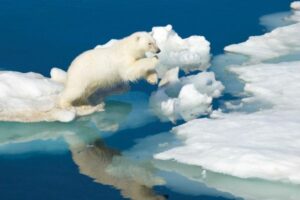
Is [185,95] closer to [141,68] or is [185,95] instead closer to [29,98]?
[141,68]

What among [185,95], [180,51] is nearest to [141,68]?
[185,95]

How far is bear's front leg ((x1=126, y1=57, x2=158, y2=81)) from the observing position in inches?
252

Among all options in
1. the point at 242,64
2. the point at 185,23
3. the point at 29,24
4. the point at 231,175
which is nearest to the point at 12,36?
the point at 29,24

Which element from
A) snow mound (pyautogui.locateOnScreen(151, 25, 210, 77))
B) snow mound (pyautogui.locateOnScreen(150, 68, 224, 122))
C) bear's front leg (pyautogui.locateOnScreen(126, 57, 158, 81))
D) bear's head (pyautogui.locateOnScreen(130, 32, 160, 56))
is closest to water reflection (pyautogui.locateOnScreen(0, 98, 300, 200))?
snow mound (pyautogui.locateOnScreen(150, 68, 224, 122))

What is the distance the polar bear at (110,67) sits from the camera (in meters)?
6.24

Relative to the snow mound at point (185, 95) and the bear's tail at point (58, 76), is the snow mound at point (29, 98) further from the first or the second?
the snow mound at point (185, 95)

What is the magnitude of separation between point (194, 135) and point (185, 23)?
3.44 meters

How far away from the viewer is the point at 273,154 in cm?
509

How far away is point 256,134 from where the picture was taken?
219 inches

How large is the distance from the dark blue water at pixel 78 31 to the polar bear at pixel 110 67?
1.28 ft

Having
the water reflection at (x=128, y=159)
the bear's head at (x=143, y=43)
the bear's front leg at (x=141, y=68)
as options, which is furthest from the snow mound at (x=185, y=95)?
the bear's head at (x=143, y=43)

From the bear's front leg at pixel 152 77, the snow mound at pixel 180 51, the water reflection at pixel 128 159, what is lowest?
the water reflection at pixel 128 159

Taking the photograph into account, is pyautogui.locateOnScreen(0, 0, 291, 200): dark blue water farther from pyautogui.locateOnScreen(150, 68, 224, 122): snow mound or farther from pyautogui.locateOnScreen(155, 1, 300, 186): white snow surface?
pyautogui.locateOnScreen(155, 1, 300, 186): white snow surface

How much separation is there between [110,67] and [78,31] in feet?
7.49
